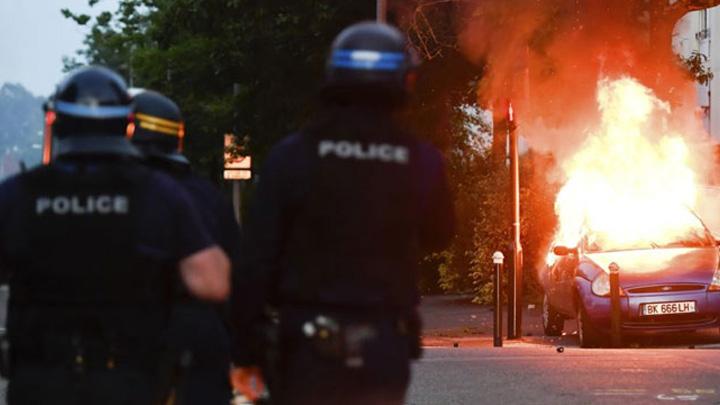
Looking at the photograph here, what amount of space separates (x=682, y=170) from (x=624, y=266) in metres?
6.70

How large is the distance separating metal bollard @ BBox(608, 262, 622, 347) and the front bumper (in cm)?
7

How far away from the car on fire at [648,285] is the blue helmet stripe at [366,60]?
13508mm

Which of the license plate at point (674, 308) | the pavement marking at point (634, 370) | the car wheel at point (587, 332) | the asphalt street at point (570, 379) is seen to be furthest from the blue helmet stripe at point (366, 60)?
the car wheel at point (587, 332)

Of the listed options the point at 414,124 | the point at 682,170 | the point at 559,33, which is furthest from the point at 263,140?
the point at 682,170

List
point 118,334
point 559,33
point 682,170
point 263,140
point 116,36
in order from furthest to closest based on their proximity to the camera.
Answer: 1. point 116,36
2. point 263,140
3. point 559,33
4. point 682,170
5. point 118,334

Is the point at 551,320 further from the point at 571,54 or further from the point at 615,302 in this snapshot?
the point at 571,54

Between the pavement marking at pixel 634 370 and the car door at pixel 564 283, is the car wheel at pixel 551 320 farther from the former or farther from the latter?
the pavement marking at pixel 634 370

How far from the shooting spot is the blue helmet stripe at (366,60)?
479 centimetres

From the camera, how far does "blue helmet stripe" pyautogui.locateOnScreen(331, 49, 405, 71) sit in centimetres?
479

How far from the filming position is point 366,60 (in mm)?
4793

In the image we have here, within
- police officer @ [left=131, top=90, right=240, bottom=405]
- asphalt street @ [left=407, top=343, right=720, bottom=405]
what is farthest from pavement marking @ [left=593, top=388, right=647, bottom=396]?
police officer @ [left=131, top=90, right=240, bottom=405]

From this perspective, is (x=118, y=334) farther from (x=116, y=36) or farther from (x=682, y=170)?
(x=116, y=36)

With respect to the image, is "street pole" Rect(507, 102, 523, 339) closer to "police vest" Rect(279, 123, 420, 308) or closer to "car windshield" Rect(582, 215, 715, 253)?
"car windshield" Rect(582, 215, 715, 253)

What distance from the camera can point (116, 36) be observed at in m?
53.9
